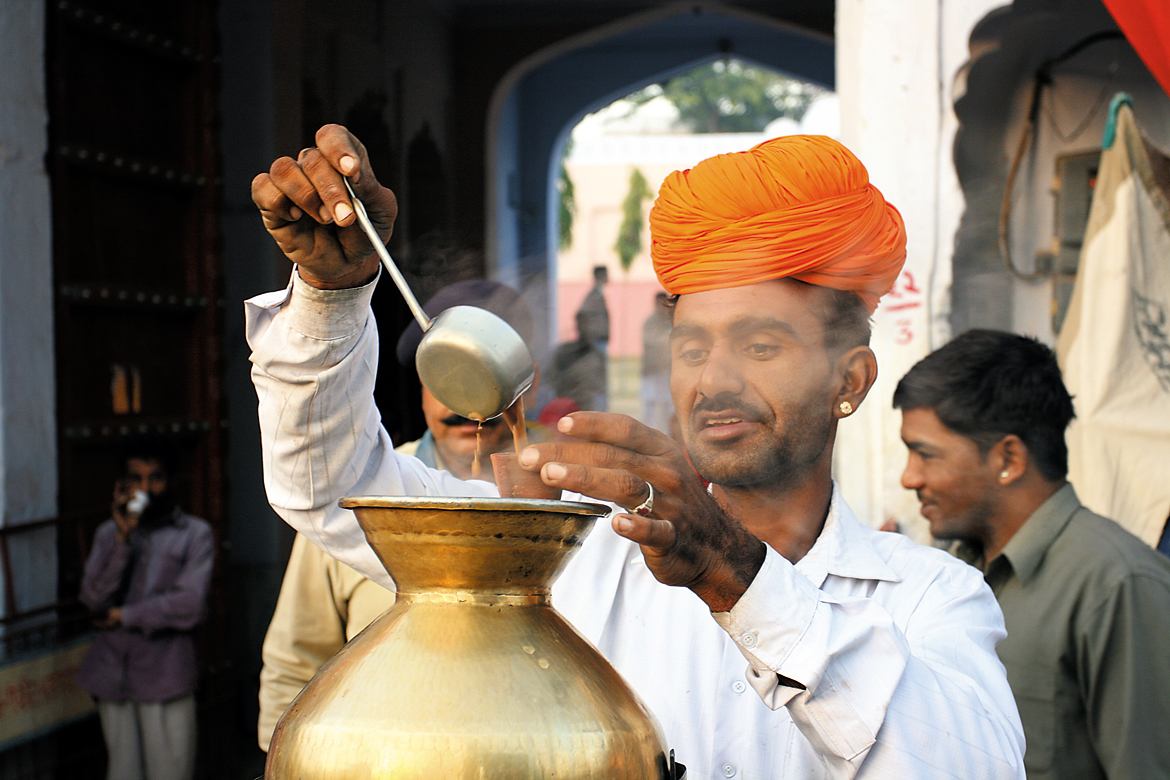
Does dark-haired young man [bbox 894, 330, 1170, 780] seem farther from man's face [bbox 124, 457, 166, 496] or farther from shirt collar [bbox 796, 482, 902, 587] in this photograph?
man's face [bbox 124, 457, 166, 496]

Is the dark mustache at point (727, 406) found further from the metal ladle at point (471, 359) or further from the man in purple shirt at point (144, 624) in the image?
the man in purple shirt at point (144, 624)

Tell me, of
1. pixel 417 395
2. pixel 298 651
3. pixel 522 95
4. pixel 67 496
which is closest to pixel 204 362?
pixel 67 496

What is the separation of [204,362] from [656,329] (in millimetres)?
3121

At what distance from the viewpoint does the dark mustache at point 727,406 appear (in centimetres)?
148

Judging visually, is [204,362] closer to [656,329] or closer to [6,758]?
[6,758]

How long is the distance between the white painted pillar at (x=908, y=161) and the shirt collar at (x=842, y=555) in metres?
1.67

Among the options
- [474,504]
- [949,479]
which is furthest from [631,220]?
[474,504]

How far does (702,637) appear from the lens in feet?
4.90

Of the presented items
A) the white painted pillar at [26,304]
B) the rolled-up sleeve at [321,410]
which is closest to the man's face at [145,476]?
the white painted pillar at [26,304]

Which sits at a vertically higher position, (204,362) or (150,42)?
(150,42)

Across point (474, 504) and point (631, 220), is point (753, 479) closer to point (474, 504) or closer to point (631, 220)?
point (474, 504)

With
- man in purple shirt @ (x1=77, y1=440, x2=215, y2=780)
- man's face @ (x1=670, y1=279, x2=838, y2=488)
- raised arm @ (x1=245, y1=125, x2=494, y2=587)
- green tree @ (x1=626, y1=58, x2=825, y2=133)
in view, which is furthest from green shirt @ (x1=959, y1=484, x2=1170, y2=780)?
green tree @ (x1=626, y1=58, x2=825, y2=133)

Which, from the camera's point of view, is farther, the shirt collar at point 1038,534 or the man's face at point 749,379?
the shirt collar at point 1038,534

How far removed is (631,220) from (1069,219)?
18027mm
